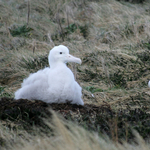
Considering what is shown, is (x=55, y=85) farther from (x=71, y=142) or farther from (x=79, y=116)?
(x=71, y=142)

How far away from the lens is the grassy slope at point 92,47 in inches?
211

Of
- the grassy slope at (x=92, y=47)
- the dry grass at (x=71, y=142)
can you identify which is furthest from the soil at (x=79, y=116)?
the grassy slope at (x=92, y=47)

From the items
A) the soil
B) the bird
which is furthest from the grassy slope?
the bird

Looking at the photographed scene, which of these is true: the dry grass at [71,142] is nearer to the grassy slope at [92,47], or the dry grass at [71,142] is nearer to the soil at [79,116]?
the soil at [79,116]

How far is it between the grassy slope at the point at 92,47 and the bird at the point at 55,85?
87 centimetres

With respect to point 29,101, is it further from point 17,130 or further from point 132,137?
point 132,137

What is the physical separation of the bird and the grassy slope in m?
0.87

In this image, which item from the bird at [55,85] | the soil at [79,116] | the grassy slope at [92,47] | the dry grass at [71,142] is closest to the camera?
the dry grass at [71,142]

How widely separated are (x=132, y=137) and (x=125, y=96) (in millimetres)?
1828

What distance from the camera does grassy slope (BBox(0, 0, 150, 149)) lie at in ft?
17.6

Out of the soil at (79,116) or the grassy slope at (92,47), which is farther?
the grassy slope at (92,47)

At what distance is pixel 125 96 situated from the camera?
15.5 feet

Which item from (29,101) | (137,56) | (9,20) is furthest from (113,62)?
(9,20)

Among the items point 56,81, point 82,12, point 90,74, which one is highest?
point 82,12
